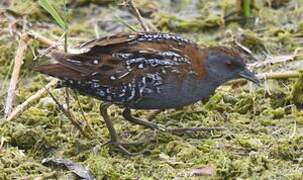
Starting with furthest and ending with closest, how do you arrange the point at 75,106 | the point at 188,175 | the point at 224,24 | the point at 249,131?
the point at 224,24 → the point at 75,106 → the point at 249,131 → the point at 188,175

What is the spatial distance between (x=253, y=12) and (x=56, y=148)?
10.8 feet

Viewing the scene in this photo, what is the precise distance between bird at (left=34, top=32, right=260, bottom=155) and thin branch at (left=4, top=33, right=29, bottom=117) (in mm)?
732

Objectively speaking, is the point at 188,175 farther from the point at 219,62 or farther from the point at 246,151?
the point at 219,62

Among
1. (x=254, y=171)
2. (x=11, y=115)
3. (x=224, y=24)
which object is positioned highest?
(x=224, y=24)

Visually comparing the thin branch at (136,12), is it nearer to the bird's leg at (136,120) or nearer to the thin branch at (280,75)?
the bird's leg at (136,120)

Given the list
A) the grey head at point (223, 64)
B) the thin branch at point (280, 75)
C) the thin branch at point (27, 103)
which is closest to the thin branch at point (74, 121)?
the thin branch at point (27, 103)

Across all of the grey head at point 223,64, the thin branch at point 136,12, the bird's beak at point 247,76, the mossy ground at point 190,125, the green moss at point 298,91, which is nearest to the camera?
the mossy ground at point 190,125

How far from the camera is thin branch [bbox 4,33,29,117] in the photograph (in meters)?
6.90

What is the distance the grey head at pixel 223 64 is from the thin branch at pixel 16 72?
1.58 meters

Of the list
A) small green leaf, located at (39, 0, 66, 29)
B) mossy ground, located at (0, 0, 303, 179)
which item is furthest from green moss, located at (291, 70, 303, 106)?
small green leaf, located at (39, 0, 66, 29)

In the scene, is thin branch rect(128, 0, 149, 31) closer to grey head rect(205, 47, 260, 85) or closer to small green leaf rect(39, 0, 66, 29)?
grey head rect(205, 47, 260, 85)

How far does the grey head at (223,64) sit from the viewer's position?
6551 millimetres

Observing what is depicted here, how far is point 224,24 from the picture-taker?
8.95 m

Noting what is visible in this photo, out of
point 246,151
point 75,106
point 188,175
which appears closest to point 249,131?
point 246,151
